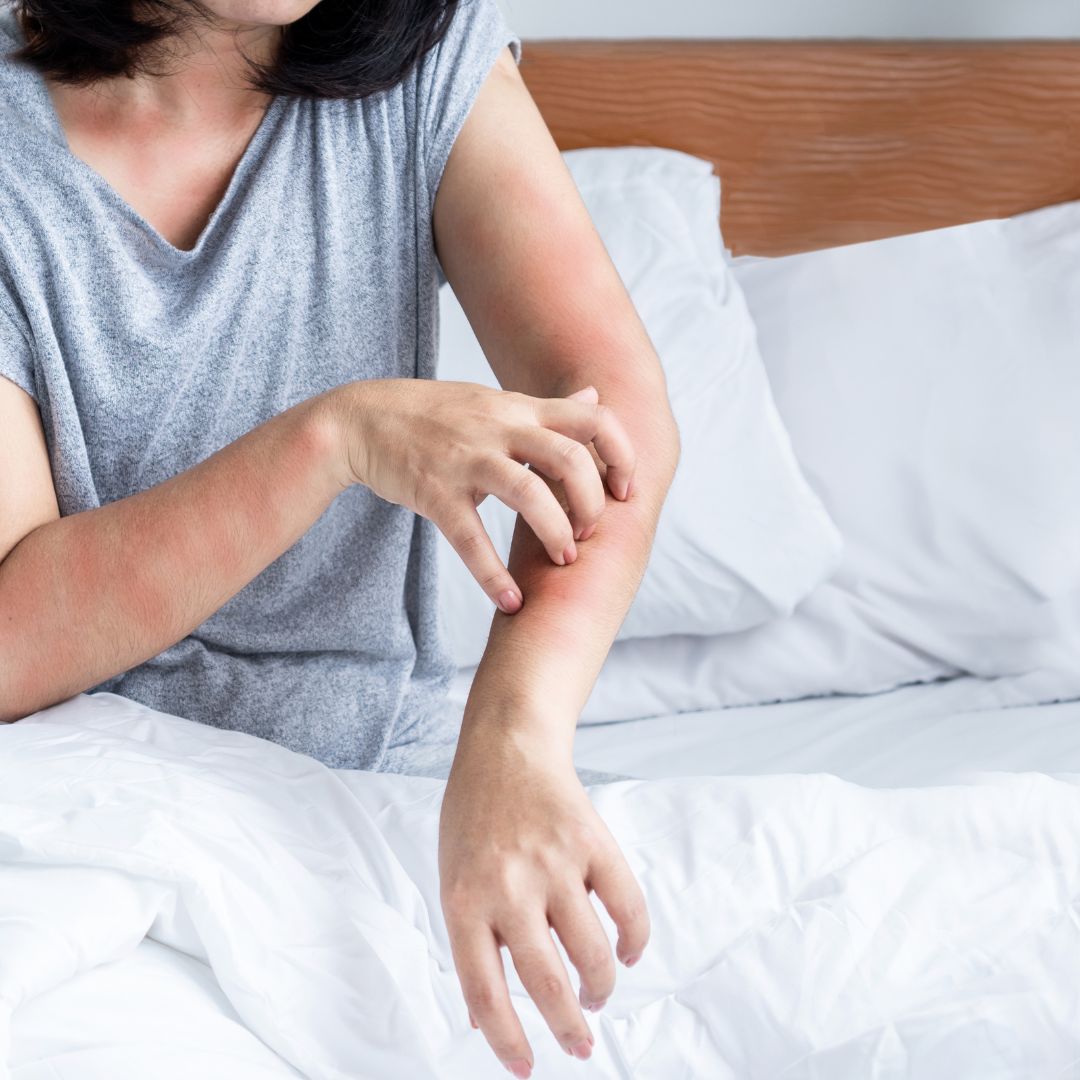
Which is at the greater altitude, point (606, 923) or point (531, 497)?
point (531, 497)

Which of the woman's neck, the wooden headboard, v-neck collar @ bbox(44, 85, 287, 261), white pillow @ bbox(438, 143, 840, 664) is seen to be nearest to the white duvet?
v-neck collar @ bbox(44, 85, 287, 261)

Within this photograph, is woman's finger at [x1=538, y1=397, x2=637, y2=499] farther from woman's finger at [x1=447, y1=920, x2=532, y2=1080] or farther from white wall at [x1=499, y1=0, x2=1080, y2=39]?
white wall at [x1=499, y1=0, x2=1080, y2=39]

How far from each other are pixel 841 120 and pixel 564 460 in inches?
42.3

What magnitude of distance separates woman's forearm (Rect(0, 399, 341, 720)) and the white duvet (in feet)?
0.20

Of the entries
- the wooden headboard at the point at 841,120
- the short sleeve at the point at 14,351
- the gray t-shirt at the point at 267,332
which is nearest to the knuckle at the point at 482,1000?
the gray t-shirt at the point at 267,332

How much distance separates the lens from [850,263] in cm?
145

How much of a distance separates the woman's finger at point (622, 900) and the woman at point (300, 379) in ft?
0.29

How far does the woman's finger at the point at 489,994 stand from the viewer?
539 millimetres

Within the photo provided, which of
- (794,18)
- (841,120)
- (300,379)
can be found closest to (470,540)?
(300,379)

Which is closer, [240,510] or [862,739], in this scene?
[240,510]

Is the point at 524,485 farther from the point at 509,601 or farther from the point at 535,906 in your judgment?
the point at 535,906

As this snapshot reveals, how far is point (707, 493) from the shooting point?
132 cm

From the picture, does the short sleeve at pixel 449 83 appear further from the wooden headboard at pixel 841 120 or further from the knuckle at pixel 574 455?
the wooden headboard at pixel 841 120

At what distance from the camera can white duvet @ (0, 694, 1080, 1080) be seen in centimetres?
59
